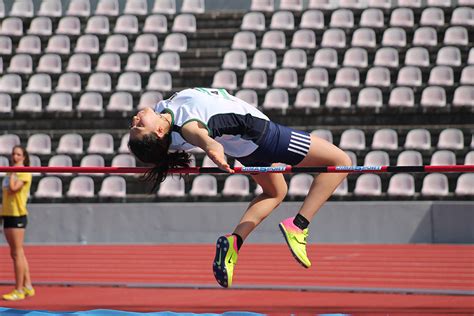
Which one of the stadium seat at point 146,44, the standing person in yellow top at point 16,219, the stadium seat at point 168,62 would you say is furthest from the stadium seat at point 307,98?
the standing person in yellow top at point 16,219

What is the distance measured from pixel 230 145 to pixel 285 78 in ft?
32.3

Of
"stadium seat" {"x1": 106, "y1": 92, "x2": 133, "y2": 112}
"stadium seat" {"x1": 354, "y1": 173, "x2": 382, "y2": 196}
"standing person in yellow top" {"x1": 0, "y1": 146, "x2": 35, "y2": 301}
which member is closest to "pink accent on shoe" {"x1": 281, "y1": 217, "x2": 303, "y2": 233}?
"standing person in yellow top" {"x1": 0, "y1": 146, "x2": 35, "y2": 301}

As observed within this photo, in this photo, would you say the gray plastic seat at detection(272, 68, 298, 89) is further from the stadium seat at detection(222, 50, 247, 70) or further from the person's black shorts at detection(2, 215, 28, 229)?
the person's black shorts at detection(2, 215, 28, 229)

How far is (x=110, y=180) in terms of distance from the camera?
1462cm

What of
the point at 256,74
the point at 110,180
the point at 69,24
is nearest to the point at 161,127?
the point at 110,180

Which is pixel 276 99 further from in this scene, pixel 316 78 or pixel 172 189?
pixel 172 189

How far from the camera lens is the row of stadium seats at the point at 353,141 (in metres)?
14.2

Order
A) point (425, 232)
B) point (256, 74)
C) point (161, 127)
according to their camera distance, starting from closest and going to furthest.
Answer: point (161, 127) → point (425, 232) → point (256, 74)

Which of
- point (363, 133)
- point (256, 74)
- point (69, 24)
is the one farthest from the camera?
point (69, 24)

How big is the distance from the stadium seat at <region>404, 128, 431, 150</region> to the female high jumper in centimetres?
817

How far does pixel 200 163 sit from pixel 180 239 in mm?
1469

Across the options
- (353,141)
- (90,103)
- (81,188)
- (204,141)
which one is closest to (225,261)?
(204,141)

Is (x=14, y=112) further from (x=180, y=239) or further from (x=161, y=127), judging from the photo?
(x=161, y=127)

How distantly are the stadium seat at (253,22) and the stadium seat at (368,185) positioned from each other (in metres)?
4.21
